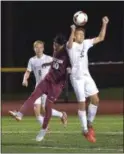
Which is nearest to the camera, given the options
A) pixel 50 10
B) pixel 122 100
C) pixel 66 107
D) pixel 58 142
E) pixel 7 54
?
pixel 58 142

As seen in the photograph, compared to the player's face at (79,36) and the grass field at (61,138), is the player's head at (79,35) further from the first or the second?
the grass field at (61,138)

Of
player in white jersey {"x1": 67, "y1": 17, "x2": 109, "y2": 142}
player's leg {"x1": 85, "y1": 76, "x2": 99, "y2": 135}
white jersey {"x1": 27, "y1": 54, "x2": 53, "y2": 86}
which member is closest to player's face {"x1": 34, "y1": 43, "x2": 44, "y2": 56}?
white jersey {"x1": 27, "y1": 54, "x2": 53, "y2": 86}

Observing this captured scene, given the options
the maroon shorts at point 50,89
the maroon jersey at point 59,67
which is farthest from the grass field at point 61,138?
the maroon jersey at point 59,67

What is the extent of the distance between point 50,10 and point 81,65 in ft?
72.7

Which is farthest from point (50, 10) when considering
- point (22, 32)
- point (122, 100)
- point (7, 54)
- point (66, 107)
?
Answer: point (66, 107)

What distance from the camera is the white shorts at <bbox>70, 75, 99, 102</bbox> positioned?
41.0ft

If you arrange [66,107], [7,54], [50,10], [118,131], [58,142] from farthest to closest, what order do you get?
[50,10], [7,54], [66,107], [118,131], [58,142]

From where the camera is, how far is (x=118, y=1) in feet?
108

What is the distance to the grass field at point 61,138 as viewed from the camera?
10.9m

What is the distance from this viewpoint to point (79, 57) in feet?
40.8

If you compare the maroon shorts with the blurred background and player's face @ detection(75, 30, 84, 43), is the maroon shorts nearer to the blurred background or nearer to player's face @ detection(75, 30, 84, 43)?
player's face @ detection(75, 30, 84, 43)

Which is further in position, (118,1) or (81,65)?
(118,1)

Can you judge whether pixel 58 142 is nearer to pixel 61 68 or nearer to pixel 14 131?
pixel 61 68

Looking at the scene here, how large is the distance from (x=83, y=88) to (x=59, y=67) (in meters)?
0.67
